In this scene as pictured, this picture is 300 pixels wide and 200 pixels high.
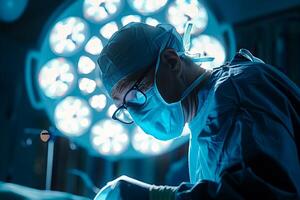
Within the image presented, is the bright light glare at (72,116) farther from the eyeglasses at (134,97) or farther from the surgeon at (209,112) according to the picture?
the eyeglasses at (134,97)

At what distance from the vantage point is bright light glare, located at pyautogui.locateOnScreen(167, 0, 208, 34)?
1910 millimetres

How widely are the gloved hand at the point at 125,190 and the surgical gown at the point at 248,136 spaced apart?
0.11 meters

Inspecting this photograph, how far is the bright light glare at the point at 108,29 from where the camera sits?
1.85m

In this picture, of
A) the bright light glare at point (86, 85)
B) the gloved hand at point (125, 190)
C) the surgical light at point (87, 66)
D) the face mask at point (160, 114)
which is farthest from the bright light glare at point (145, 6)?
the gloved hand at point (125, 190)

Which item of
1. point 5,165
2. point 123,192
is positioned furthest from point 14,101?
point 123,192

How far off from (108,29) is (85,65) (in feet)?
0.57

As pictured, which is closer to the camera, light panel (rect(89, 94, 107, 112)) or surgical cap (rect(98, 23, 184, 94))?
surgical cap (rect(98, 23, 184, 94))

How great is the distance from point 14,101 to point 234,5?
1.44 metres

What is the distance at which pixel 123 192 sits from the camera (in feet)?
3.79

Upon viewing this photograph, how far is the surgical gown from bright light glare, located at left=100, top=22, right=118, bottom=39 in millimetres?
751

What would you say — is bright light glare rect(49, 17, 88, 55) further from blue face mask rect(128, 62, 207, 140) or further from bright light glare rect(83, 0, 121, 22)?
blue face mask rect(128, 62, 207, 140)

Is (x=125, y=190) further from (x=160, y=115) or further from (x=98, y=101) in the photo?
(x=98, y=101)

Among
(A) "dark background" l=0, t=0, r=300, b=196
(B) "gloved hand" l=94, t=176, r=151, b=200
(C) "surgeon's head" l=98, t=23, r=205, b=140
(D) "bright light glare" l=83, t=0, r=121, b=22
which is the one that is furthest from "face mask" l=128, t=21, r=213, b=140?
(A) "dark background" l=0, t=0, r=300, b=196

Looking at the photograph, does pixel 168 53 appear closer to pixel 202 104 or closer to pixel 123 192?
pixel 202 104
